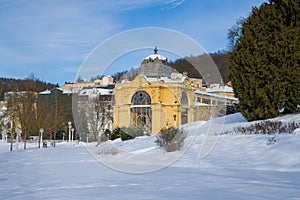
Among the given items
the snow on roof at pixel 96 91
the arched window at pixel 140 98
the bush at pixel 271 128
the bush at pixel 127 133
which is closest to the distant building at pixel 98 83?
the snow on roof at pixel 96 91

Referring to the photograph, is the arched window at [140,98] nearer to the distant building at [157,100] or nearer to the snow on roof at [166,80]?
the distant building at [157,100]

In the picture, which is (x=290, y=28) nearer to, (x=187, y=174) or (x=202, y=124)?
(x=202, y=124)

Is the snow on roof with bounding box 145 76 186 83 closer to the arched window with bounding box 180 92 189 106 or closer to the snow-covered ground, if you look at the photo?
the arched window with bounding box 180 92 189 106

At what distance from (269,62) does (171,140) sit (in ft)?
19.7

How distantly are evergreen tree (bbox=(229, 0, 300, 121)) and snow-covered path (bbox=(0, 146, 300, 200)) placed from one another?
7888 millimetres

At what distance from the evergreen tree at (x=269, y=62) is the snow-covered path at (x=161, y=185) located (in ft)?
25.9

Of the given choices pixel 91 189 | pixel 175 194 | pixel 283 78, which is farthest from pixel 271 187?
pixel 283 78

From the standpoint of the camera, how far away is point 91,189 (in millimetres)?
6160

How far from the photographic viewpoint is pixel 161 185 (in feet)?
21.1

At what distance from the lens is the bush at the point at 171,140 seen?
39.8 feet

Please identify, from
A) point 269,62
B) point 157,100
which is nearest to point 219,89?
point 157,100

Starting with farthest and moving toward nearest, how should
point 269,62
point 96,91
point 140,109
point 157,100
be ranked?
1. point 96,91
2. point 140,109
3. point 157,100
4. point 269,62

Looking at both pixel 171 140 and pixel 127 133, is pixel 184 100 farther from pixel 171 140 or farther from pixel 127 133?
pixel 171 140

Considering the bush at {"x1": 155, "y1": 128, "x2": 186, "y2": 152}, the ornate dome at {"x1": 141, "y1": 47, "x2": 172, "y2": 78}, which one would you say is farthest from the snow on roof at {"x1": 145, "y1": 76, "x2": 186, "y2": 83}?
the bush at {"x1": 155, "y1": 128, "x2": 186, "y2": 152}
